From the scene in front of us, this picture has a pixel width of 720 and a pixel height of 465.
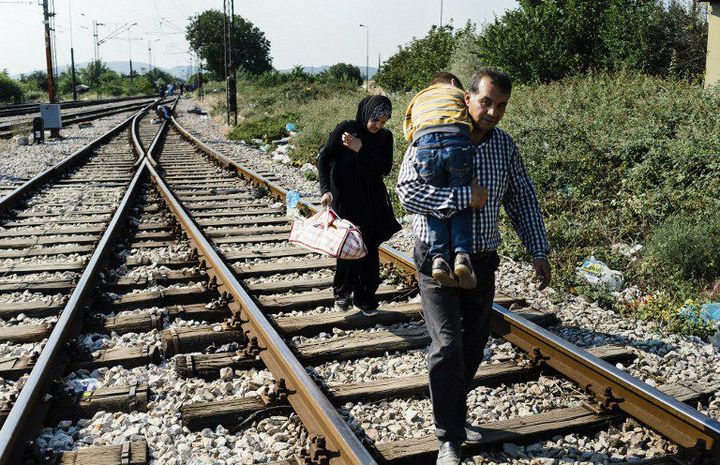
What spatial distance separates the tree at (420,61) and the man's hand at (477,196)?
2187 cm

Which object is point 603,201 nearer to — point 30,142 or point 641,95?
point 641,95

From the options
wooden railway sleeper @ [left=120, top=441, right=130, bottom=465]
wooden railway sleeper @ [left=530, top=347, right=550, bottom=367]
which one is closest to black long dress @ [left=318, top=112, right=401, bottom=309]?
wooden railway sleeper @ [left=530, top=347, right=550, bottom=367]

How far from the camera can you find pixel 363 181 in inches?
194

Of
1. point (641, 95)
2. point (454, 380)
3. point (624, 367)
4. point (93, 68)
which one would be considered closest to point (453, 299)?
point (454, 380)

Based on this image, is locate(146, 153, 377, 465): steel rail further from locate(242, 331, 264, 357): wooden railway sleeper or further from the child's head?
the child's head

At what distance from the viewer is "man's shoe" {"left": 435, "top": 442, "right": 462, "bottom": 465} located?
10.1ft

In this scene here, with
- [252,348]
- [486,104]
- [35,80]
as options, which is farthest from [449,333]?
[35,80]

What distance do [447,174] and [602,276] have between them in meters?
3.80

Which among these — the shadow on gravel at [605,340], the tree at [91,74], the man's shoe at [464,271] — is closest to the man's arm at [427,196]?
the man's shoe at [464,271]

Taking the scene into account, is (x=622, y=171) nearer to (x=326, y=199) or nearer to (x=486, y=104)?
(x=326, y=199)

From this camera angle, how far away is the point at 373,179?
4.93m

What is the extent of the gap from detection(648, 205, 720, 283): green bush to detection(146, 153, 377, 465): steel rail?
3.72 m

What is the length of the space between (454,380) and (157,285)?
3.67 m

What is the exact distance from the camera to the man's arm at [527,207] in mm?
3293
